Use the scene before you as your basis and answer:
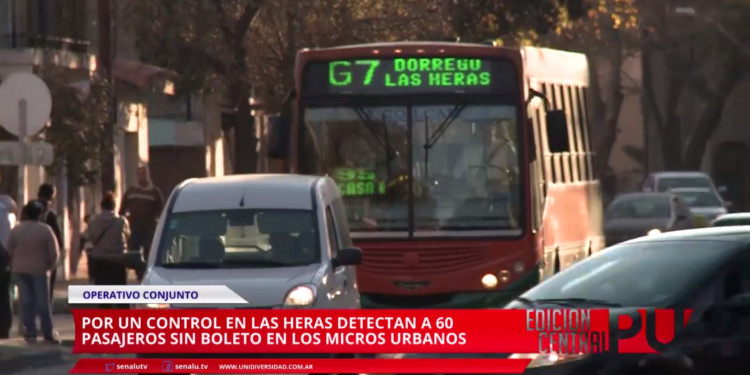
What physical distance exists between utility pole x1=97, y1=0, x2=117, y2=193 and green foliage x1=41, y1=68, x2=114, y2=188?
68 mm

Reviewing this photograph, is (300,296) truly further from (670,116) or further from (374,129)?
(670,116)

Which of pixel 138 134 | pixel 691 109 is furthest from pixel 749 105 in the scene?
pixel 138 134

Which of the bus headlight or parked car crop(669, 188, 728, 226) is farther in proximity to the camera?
parked car crop(669, 188, 728, 226)

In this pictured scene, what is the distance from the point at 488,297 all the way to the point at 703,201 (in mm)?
25714

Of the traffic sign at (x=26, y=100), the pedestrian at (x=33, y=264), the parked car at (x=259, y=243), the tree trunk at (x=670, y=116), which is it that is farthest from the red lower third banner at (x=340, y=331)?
the tree trunk at (x=670, y=116)

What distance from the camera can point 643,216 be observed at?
3722 cm

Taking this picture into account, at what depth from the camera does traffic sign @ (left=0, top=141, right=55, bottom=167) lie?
72.4 feet

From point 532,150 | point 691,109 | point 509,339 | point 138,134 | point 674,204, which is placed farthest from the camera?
point 691,109

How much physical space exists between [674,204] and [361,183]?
18.7m

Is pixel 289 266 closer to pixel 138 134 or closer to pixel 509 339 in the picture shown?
pixel 509 339

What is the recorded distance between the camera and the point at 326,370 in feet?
37.7

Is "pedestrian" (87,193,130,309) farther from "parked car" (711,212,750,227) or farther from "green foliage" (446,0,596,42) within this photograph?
"green foliage" (446,0,596,42)

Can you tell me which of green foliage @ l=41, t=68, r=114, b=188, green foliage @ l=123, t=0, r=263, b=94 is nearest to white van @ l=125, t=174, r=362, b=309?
green foliage @ l=41, t=68, r=114, b=188

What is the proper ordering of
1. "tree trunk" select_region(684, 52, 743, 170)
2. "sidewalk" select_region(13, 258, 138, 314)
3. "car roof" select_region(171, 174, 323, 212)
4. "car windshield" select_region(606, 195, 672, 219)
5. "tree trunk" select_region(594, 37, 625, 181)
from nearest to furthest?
"car roof" select_region(171, 174, 323, 212) < "sidewalk" select_region(13, 258, 138, 314) < "car windshield" select_region(606, 195, 672, 219) < "tree trunk" select_region(684, 52, 743, 170) < "tree trunk" select_region(594, 37, 625, 181)
